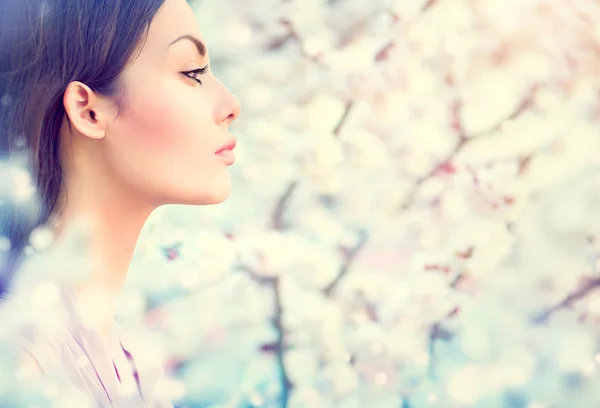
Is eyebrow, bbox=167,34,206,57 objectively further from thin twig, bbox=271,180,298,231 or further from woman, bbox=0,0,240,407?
thin twig, bbox=271,180,298,231

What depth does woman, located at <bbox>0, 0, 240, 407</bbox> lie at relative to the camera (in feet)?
2.18

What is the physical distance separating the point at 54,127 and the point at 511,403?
0.61 m

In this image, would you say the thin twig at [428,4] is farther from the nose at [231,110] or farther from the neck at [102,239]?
the neck at [102,239]

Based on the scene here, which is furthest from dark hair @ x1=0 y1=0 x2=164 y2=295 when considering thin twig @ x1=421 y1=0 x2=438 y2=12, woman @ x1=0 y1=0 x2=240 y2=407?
thin twig @ x1=421 y1=0 x2=438 y2=12

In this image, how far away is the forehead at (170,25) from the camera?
682 millimetres

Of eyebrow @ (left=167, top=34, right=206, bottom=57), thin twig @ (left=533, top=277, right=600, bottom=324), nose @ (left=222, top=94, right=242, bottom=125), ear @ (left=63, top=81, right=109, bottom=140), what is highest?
eyebrow @ (left=167, top=34, right=206, bottom=57)

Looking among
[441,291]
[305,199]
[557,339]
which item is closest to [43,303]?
[305,199]

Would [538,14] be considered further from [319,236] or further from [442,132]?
[319,236]

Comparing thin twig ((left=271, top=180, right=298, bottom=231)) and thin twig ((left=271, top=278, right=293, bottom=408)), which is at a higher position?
thin twig ((left=271, top=180, right=298, bottom=231))

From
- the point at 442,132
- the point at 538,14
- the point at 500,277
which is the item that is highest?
the point at 538,14

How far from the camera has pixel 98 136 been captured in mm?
676

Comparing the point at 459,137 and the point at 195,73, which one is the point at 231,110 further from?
the point at 459,137

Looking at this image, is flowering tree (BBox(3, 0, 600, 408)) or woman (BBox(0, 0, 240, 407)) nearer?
woman (BBox(0, 0, 240, 407))

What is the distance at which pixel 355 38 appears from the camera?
0.83 meters
